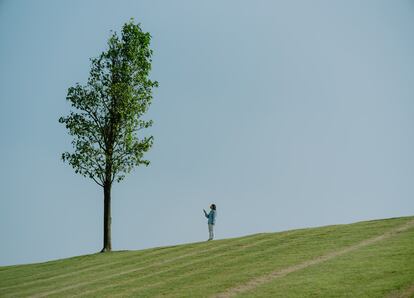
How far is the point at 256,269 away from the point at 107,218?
2322 centimetres

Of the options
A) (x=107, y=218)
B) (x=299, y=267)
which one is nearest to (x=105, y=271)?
(x=107, y=218)

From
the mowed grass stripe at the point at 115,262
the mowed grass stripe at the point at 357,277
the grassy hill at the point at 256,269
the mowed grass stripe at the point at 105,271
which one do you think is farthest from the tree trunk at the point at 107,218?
the mowed grass stripe at the point at 357,277

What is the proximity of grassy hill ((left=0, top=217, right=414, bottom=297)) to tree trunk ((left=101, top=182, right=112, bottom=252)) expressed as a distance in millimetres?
3654

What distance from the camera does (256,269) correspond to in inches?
1144

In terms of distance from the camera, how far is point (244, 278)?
27.3 metres

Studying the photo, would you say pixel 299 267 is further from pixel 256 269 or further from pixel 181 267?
pixel 181 267

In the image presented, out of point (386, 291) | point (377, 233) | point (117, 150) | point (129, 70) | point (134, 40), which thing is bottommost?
point (386, 291)

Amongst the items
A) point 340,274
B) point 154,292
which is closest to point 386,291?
point 340,274

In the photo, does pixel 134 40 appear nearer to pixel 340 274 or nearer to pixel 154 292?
pixel 154 292

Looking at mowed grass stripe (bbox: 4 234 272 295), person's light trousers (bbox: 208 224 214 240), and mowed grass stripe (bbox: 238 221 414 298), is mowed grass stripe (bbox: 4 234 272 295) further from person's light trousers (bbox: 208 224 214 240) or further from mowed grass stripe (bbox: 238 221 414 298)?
mowed grass stripe (bbox: 238 221 414 298)

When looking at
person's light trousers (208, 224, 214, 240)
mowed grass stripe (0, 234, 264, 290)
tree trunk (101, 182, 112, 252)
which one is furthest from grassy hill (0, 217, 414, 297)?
tree trunk (101, 182, 112, 252)

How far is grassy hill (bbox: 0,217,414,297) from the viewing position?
78.3 ft

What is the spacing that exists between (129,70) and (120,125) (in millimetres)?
5774

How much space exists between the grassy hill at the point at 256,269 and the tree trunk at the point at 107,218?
365 cm
